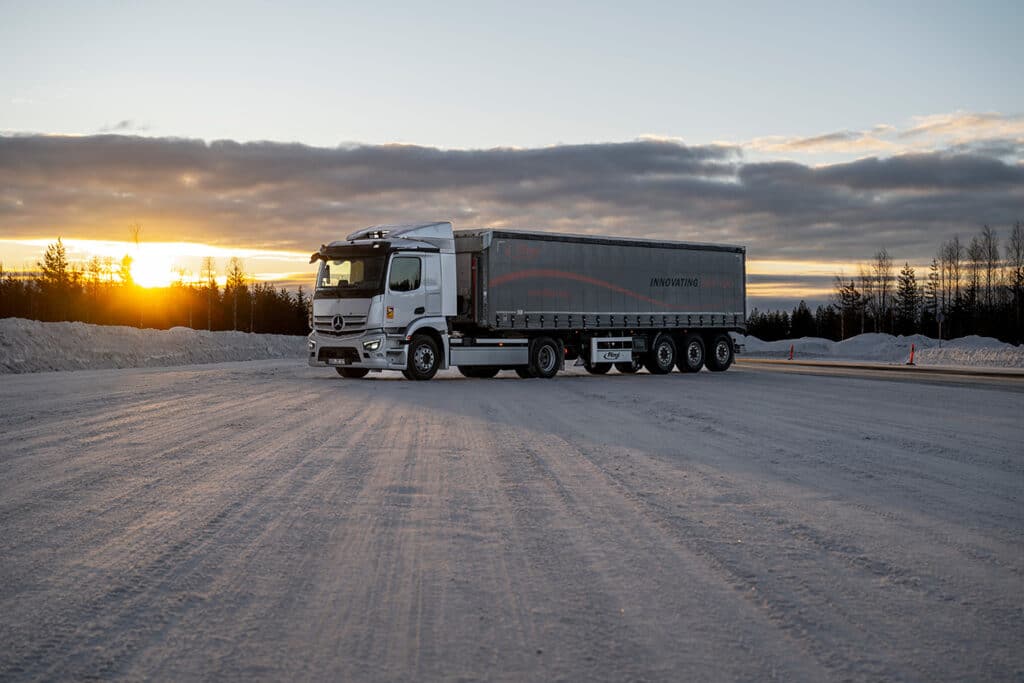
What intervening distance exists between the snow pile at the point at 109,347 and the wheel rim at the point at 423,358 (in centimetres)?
1817

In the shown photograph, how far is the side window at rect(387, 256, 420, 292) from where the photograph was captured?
84.3 ft

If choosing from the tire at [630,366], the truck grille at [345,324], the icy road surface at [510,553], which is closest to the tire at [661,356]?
the tire at [630,366]

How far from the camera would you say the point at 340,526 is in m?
7.31

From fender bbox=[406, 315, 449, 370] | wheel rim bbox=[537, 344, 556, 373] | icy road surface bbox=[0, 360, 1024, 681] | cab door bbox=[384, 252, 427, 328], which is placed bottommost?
icy road surface bbox=[0, 360, 1024, 681]

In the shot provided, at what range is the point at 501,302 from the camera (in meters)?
27.2

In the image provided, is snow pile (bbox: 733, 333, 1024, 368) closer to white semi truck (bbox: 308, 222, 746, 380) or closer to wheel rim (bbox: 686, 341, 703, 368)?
wheel rim (bbox: 686, 341, 703, 368)

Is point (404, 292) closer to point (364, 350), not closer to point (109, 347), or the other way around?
point (364, 350)

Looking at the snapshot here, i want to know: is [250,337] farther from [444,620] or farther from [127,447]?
[444,620]

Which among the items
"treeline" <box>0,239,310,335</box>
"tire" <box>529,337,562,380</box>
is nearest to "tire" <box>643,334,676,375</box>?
"tire" <box>529,337,562,380</box>

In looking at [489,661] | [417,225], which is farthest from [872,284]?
[489,661]

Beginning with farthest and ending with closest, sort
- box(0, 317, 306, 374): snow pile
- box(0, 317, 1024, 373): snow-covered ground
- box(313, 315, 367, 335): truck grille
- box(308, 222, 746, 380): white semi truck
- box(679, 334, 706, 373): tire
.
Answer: box(0, 317, 1024, 373): snow-covered ground
box(0, 317, 306, 374): snow pile
box(679, 334, 706, 373): tire
box(308, 222, 746, 380): white semi truck
box(313, 315, 367, 335): truck grille

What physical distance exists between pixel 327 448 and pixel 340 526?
15.7ft

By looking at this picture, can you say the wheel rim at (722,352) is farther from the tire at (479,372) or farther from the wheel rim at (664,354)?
the tire at (479,372)

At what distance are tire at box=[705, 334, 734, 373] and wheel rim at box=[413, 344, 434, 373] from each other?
37.1ft
